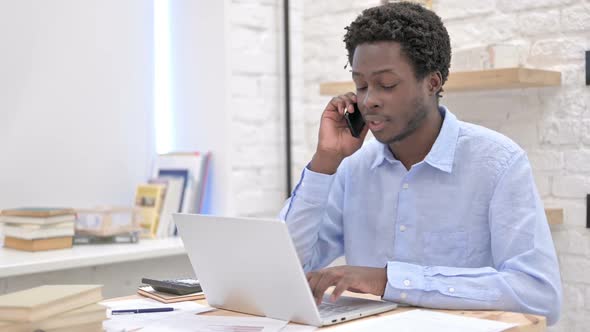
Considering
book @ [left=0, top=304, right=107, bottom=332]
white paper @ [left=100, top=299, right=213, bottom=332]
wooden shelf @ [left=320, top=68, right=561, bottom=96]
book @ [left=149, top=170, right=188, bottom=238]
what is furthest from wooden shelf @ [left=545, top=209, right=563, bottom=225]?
book @ [left=0, top=304, right=107, bottom=332]

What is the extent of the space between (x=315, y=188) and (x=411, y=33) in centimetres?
37

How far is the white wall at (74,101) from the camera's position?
2.61 metres

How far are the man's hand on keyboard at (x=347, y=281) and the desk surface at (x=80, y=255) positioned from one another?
1.05m

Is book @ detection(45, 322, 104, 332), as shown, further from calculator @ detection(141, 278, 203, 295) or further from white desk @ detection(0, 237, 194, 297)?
white desk @ detection(0, 237, 194, 297)

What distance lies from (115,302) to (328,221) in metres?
0.52

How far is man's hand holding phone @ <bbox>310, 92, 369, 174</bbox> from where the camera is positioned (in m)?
1.72

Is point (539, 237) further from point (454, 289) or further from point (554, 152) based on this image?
point (554, 152)

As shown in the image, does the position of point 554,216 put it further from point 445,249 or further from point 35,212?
point 35,212

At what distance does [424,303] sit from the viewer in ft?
4.63

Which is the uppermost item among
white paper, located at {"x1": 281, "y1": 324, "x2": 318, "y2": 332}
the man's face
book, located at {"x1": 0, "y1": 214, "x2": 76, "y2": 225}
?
the man's face

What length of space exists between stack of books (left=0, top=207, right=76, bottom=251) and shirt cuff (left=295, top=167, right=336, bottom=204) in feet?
3.44

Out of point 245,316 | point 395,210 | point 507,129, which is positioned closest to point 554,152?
point 507,129

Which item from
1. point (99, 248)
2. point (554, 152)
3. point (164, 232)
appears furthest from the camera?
point (164, 232)

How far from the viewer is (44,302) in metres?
1.19
